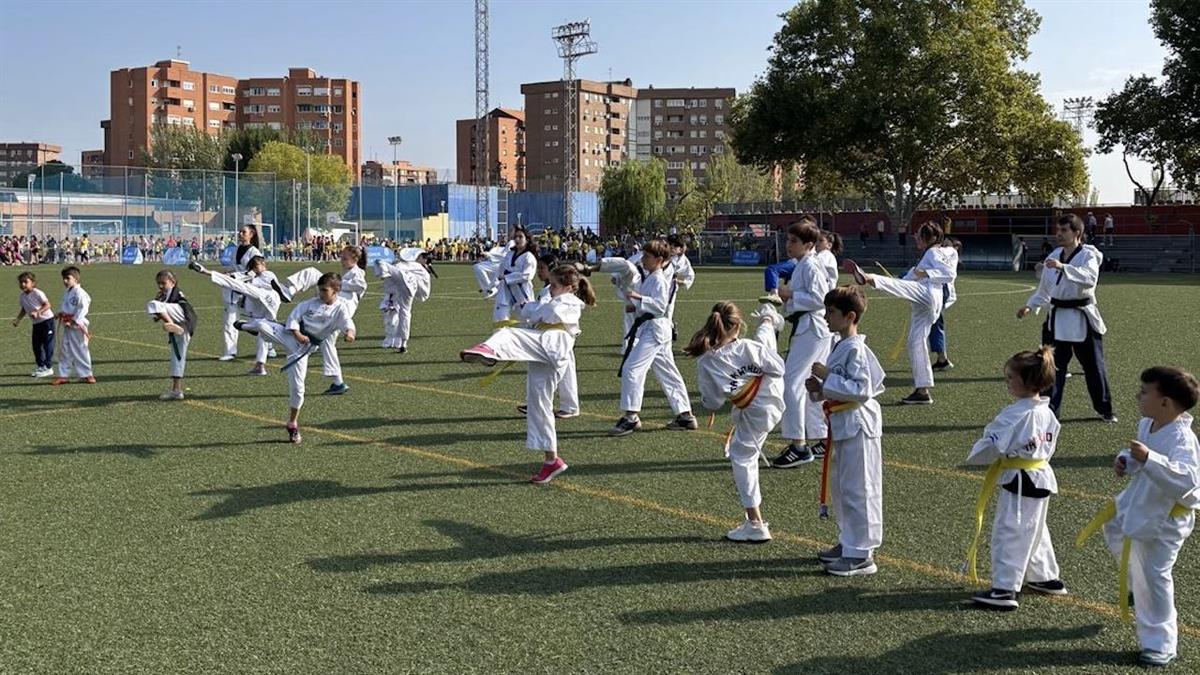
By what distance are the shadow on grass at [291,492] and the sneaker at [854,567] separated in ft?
10.8

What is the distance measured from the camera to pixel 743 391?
23.8ft

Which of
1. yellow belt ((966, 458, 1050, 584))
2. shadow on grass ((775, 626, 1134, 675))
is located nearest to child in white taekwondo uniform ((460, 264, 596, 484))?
yellow belt ((966, 458, 1050, 584))

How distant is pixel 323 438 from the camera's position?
36.0 feet

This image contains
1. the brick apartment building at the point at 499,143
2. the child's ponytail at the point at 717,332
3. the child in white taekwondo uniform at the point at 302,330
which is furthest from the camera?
the brick apartment building at the point at 499,143

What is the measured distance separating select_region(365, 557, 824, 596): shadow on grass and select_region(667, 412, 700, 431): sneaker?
4526 millimetres

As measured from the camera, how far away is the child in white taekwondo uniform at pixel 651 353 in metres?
11.3

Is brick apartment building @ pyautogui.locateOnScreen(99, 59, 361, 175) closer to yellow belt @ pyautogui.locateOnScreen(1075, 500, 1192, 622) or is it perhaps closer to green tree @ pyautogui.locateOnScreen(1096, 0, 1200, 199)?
green tree @ pyautogui.locateOnScreen(1096, 0, 1200, 199)

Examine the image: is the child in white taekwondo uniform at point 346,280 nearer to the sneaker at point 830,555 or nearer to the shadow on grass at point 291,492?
the shadow on grass at point 291,492

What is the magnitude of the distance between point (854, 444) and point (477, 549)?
2406 millimetres

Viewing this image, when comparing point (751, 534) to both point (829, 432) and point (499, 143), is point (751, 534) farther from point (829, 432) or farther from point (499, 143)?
point (499, 143)

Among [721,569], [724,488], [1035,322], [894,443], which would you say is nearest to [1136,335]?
[1035,322]

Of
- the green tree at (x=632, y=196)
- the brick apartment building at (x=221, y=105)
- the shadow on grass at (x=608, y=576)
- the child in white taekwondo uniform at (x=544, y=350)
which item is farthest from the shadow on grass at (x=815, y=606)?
the brick apartment building at (x=221, y=105)

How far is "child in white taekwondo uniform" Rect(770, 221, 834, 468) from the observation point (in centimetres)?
971

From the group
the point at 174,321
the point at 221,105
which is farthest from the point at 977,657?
the point at 221,105
